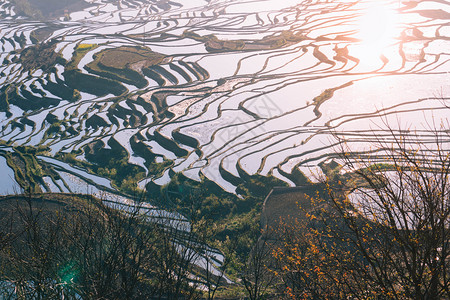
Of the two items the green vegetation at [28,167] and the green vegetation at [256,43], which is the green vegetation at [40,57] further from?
the green vegetation at [28,167]

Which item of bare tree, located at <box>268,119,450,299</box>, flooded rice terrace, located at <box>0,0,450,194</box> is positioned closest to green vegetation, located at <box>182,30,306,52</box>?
flooded rice terrace, located at <box>0,0,450,194</box>

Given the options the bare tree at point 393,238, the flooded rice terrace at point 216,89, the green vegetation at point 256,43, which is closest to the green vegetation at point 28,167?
the flooded rice terrace at point 216,89

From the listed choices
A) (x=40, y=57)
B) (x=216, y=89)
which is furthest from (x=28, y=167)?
(x=40, y=57)

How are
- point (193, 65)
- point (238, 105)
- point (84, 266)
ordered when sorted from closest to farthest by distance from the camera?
point (84, 266) < point (238, 105) < point (193, 65)

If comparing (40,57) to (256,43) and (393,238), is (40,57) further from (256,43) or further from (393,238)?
(393,238)

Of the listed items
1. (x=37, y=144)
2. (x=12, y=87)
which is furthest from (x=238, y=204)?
(x=12, y=87)

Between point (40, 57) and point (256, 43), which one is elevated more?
point (40, 57)

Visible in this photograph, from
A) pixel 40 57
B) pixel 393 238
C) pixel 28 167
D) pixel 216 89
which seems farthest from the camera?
pixel 40 57

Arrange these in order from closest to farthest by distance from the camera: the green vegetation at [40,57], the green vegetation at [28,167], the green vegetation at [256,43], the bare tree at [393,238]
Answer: the bare tree at [393,238], the green vegetation at [28,167], the green vegetation at [40,57], the green vegetation at [256,43]

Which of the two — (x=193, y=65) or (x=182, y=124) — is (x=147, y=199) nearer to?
(x=182, y=124)
